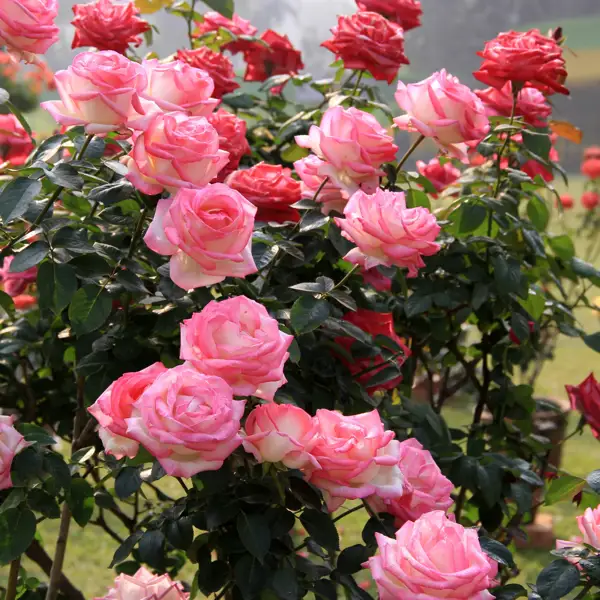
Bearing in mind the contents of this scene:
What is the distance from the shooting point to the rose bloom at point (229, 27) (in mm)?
1460

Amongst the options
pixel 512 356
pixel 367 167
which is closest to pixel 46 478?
pixel 367 167

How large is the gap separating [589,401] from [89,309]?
754 mm

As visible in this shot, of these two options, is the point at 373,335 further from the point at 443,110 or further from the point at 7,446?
the point at 7,446

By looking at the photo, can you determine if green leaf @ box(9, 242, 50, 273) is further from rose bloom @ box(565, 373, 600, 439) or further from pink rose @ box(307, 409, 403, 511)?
rose bloom @ box(565, 373, 600, 439)

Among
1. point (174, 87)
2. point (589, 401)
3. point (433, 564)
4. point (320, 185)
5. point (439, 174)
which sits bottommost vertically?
point (589, 401)

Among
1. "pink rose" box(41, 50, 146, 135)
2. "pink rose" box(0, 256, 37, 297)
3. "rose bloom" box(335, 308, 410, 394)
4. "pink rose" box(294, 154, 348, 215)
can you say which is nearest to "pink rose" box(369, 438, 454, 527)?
"rose bloom" box(335, 308, 410, 394)

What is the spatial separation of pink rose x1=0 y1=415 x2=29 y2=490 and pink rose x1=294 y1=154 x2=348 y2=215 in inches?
15.4

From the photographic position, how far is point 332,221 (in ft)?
3.12

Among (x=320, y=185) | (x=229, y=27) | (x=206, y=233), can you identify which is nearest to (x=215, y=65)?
(x=229, y=27)

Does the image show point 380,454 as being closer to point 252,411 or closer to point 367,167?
point 252,411

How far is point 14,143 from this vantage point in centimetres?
134

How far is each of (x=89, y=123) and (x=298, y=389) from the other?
1.09 feet

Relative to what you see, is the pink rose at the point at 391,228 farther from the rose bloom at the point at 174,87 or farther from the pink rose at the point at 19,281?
the pink rose at the point at 19,281

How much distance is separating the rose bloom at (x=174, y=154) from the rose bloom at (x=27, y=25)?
0.21 m
